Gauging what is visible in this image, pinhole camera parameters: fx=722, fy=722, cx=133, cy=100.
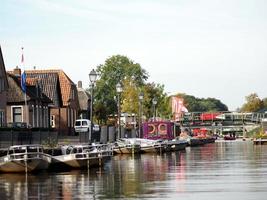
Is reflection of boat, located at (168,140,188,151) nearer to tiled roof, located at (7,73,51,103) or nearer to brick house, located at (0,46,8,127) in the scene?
tiled roof, located at (7,73,51,103)

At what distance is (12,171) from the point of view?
39.5 m

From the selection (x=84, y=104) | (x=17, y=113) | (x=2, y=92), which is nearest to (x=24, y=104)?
(x=17, y=113)

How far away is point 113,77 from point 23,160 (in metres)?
110

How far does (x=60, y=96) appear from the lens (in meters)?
93.7

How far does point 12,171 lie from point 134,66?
354 feet

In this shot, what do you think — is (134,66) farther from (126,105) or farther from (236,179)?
(236,179)

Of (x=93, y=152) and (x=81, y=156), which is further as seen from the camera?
(x=93, y=152)

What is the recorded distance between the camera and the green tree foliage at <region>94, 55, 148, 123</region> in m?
144

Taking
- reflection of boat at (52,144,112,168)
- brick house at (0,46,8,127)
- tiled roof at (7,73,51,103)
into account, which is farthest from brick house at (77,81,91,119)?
reflection of boat at (52,144,112,168)

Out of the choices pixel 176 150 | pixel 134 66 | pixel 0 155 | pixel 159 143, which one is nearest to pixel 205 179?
pixel 0 155

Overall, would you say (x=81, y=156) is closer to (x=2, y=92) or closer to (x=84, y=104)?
(x=2, y=92)

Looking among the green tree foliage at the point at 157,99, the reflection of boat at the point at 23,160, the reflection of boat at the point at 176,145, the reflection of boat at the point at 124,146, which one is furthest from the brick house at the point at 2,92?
the green tree foliage at the point at 157,99

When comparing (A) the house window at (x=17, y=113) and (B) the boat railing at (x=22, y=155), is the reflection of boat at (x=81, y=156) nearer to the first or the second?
(B) the boat railing at (x=22, y=155)

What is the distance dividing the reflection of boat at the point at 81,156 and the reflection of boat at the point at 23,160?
57.8 inches
